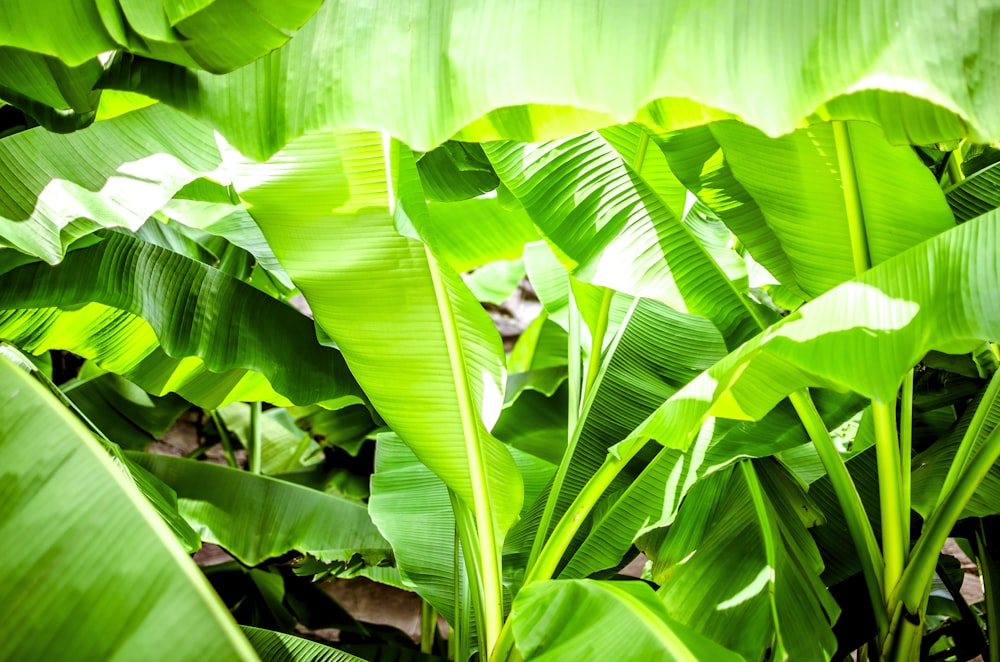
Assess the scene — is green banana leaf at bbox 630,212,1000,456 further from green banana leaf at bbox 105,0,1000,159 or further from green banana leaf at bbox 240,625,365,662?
green banana leaf at bbox 240,625,365,662

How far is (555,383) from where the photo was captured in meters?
1.62

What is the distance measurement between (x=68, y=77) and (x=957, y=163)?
1.35 meters

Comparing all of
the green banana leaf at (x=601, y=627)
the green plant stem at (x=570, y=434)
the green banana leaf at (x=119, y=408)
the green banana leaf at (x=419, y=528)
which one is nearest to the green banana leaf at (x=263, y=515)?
the green banana leaf at (x=419, y=528)

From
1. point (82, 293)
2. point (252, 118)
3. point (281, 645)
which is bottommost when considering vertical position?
point (281, 645)

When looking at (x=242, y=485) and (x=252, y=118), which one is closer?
(x=252, y=118)

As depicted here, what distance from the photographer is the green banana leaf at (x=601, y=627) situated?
2.25 ft

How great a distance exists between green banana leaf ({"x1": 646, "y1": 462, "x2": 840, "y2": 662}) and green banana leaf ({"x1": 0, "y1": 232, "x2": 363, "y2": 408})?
564 millimetres

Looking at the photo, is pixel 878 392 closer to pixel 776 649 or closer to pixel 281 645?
pixel 776 649

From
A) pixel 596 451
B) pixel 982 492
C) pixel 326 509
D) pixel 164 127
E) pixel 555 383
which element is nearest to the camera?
pixel 164 127

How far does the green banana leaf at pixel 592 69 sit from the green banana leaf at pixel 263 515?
0.99 metres

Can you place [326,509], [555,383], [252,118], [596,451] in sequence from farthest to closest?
[555,383]
[326,509]
[596,451]
[252,118]

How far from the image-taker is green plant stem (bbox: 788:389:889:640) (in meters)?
0.99

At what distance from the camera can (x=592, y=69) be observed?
49 centimetres

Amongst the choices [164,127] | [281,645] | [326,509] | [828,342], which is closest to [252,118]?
[164,127]
